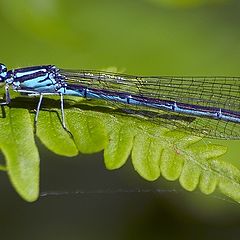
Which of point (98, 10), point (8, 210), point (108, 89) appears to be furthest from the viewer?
point (8, 210)

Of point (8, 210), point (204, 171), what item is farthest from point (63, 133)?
point (8, 210)

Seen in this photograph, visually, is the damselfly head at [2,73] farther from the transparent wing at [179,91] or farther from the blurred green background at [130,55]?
the blurred green background at [130,55]

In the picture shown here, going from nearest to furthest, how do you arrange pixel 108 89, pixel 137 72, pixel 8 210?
1. pixel 108 89
2. pixel 137 72
3. pixel 8 210

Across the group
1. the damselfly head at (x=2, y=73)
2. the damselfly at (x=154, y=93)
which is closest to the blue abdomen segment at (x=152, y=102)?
the damselfly at (x=154, y=93)

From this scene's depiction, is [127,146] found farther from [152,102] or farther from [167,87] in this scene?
[167,87]

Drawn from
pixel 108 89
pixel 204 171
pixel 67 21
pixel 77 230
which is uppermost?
pixel 67 21

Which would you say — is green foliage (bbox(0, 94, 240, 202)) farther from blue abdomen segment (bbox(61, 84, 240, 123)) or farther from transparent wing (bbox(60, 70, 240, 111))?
transparent wing (bbox(60, 70, 240, 111))

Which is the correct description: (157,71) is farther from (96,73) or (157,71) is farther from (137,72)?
(96,73)

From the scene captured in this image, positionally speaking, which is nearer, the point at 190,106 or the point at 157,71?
the point at 190,106
